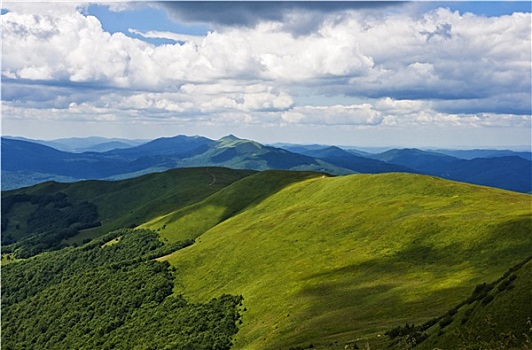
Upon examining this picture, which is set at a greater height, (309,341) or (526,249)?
(526,249)

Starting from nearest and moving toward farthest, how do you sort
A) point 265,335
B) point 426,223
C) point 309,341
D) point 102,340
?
point 309,341, point 265,335, point 426,223, point 102,340

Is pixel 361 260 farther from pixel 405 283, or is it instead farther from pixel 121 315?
pixel 121 315

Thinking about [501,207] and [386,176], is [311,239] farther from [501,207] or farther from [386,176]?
[386,176]

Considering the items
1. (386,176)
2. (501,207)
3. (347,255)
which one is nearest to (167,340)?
(347,255)

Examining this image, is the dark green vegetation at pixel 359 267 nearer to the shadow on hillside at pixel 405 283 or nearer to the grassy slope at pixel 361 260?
the shadow on hillside at pixel 405 283

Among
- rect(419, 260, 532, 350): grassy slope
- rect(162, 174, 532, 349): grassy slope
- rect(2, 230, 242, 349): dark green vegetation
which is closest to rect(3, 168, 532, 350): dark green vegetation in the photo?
rect(419, 260, 532, 350): grassy slope

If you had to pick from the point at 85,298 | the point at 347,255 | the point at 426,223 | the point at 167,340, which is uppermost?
the point at 426,223

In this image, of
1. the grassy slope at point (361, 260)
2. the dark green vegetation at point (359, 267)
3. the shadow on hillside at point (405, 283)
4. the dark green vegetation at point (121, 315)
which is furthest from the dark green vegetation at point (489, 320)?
the dark green vegetation at point (121, 315)
